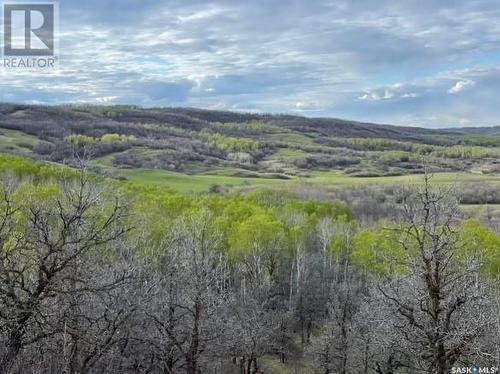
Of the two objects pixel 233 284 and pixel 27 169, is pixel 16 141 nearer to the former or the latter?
pixel 27 169

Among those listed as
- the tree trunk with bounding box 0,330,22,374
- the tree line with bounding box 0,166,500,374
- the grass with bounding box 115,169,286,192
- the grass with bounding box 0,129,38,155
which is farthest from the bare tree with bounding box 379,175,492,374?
the grass with bounding box 0,129,38,155

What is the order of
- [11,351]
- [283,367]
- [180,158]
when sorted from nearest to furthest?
[11,351] → [283,367] → [180,158]

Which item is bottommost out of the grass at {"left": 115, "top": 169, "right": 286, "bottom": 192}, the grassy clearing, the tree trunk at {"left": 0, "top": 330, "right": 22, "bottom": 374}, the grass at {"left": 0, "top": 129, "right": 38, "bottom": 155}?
the grassy clearing

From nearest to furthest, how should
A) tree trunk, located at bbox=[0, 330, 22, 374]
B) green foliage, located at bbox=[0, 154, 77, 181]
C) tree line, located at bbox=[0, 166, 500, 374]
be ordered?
tree trunk, located at bbox=[0, 330, 22, 374] → tree line, located at bbox=[0, 166, 500, 374] → green foliage, located at bbox=[0, 154, 77, 181]

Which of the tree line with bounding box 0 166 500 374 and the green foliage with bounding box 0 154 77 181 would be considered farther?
the green foliage with bounding box 0 154 77 181

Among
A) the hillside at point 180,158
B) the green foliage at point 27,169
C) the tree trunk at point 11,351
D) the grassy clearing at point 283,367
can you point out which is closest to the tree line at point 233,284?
the tree trunk at point 11,351

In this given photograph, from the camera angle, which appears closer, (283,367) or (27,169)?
(283,367)

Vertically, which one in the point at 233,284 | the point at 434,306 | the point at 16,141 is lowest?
the point at 233,284

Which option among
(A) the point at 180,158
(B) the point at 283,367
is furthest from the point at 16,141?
(B) the point at 283,367

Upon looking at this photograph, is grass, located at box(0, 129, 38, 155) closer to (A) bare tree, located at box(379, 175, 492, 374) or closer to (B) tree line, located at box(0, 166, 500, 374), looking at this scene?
(B) tree line, located at box(0, 166, 500, 374)

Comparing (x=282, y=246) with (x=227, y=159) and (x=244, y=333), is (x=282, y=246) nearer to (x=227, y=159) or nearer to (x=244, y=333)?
(x=244, y=333)

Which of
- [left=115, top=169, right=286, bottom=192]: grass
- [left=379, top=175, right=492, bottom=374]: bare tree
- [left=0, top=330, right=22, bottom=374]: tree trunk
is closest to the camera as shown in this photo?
[left=0, top=330, right=22, bottom=374]: tree trunk

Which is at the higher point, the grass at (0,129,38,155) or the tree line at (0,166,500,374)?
the grass at (0,129,38,155)

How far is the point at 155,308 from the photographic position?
25969 millimetres
